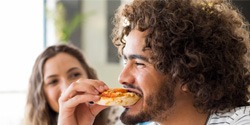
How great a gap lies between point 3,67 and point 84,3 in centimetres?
133

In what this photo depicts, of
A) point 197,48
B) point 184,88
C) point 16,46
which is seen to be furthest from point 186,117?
point 16,46

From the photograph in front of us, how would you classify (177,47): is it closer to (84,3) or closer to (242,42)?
(242,42)

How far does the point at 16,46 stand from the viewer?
5172 mm

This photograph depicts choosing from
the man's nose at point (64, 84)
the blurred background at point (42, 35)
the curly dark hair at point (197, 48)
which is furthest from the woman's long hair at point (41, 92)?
the blurred background at point (42, 35)

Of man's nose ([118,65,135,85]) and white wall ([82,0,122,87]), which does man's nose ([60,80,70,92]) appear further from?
white wall ([82,0,122,87])

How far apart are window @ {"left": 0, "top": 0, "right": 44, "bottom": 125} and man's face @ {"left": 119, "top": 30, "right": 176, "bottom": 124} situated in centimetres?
346

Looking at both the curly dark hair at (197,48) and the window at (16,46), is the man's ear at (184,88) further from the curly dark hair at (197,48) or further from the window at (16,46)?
the window at (16,46)

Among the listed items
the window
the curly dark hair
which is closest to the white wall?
the window

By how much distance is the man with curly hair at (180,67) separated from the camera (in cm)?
163

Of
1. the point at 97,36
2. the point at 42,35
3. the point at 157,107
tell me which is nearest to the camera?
the point at 157,107

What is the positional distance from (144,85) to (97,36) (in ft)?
13.3

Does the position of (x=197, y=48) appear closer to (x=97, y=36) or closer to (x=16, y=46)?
(x=16, y=46)

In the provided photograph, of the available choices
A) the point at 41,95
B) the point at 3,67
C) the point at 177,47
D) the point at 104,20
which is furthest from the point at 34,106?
the point at 104,20

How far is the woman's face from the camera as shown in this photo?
262cm
